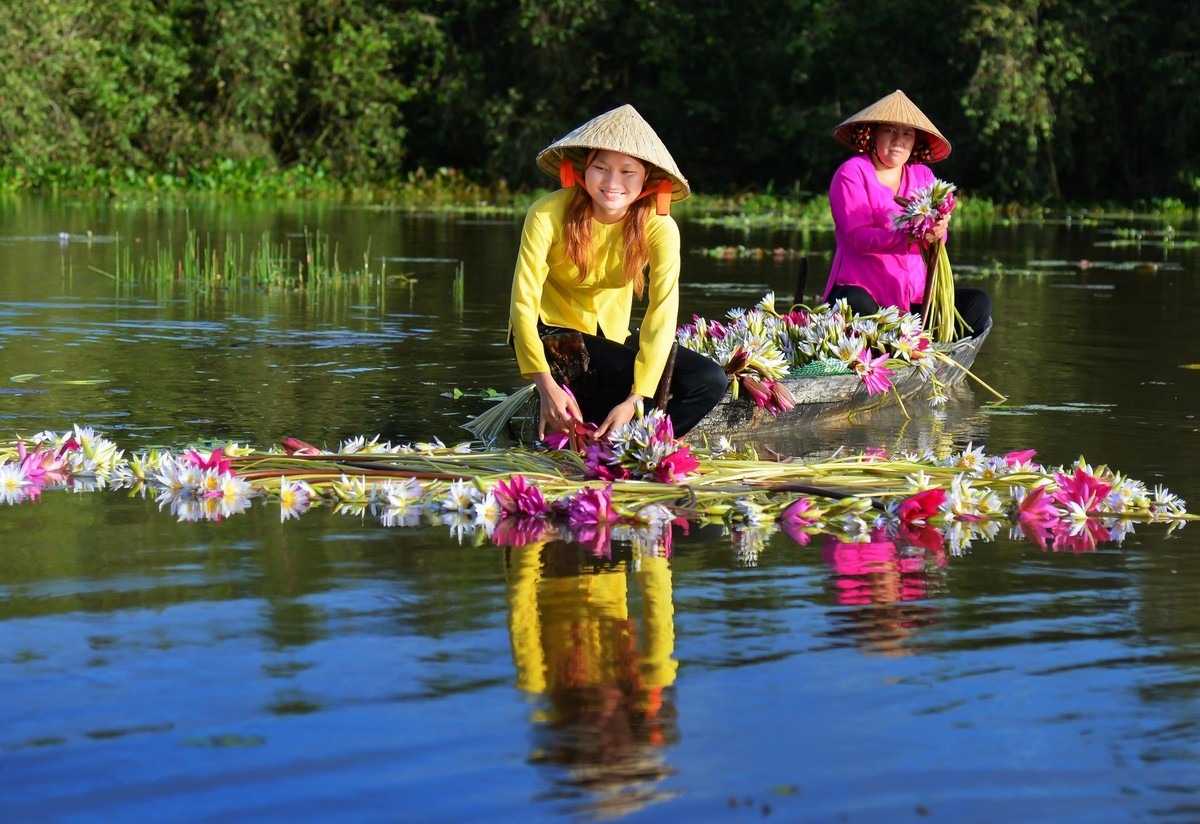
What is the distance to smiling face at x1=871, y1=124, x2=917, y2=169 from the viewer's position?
366 inches

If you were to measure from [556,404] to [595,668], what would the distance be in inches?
96.4

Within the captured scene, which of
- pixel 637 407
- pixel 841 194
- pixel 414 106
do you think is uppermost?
pixel 414 106

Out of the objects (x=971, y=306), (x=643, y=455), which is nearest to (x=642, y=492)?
(x=643, y=455)

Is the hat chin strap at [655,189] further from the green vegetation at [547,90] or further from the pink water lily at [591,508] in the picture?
the green vegetation at [547,90]

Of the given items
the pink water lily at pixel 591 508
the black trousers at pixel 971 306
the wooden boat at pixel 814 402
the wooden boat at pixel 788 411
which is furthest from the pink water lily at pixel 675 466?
the black trousers at pixel 971 306

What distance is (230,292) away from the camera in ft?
46.7

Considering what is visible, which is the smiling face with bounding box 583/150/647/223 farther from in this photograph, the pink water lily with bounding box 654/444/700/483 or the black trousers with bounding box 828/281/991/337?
the black trousers with bounding box 828/281/991/337

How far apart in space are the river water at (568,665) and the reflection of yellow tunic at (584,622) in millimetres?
12

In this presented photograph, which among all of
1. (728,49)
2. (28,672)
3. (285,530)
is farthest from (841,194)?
(728,49)

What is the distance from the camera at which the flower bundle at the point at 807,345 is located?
25.1 ft

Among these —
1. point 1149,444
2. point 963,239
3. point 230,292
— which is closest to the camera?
point 1149,444

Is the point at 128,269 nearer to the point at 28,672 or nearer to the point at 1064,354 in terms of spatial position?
the point at 1064,354

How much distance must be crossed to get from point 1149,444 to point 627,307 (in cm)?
229

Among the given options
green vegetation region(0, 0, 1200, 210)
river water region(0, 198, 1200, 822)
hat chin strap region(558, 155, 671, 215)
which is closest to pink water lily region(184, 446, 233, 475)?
river water region(0, 198, 1200, 822)
